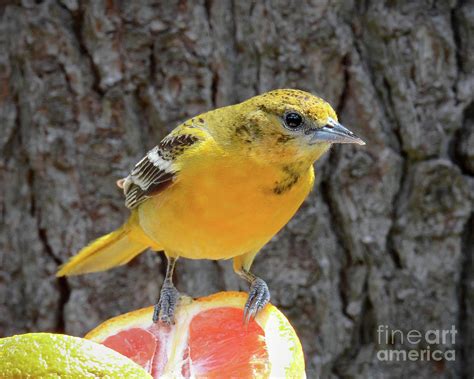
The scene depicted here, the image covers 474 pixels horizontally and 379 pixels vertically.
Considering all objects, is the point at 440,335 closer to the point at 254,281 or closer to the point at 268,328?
the point at 254,281

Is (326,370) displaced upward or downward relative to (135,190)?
downward

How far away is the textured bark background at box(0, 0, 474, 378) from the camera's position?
9.30 feet

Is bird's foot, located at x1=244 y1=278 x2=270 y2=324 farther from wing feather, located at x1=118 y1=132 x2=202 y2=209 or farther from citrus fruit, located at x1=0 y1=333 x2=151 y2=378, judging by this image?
citrus fruit, located at x1=0 y1=333 x2=151 y2=378

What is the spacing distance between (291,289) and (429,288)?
54cm

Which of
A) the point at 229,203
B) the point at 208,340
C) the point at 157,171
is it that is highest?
the point at 157,171

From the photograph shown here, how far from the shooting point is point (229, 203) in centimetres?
197

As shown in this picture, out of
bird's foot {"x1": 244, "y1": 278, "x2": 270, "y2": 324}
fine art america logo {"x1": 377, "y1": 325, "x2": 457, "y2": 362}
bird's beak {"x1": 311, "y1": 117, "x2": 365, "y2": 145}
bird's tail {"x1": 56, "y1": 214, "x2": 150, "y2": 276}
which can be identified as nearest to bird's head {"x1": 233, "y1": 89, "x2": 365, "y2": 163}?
bird's beak {"x1": 311, "y1": 117, "x2": 365, "y2": 145}

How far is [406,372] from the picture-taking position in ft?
10.1

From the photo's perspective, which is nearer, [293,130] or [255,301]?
[255,301]

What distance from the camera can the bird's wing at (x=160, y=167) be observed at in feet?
7.09

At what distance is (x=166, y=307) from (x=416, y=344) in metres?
1.42

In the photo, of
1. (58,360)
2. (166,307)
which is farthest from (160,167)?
(58,360)

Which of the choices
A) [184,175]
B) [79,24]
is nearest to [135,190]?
[184,175]

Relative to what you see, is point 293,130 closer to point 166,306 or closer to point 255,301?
point 255,301
